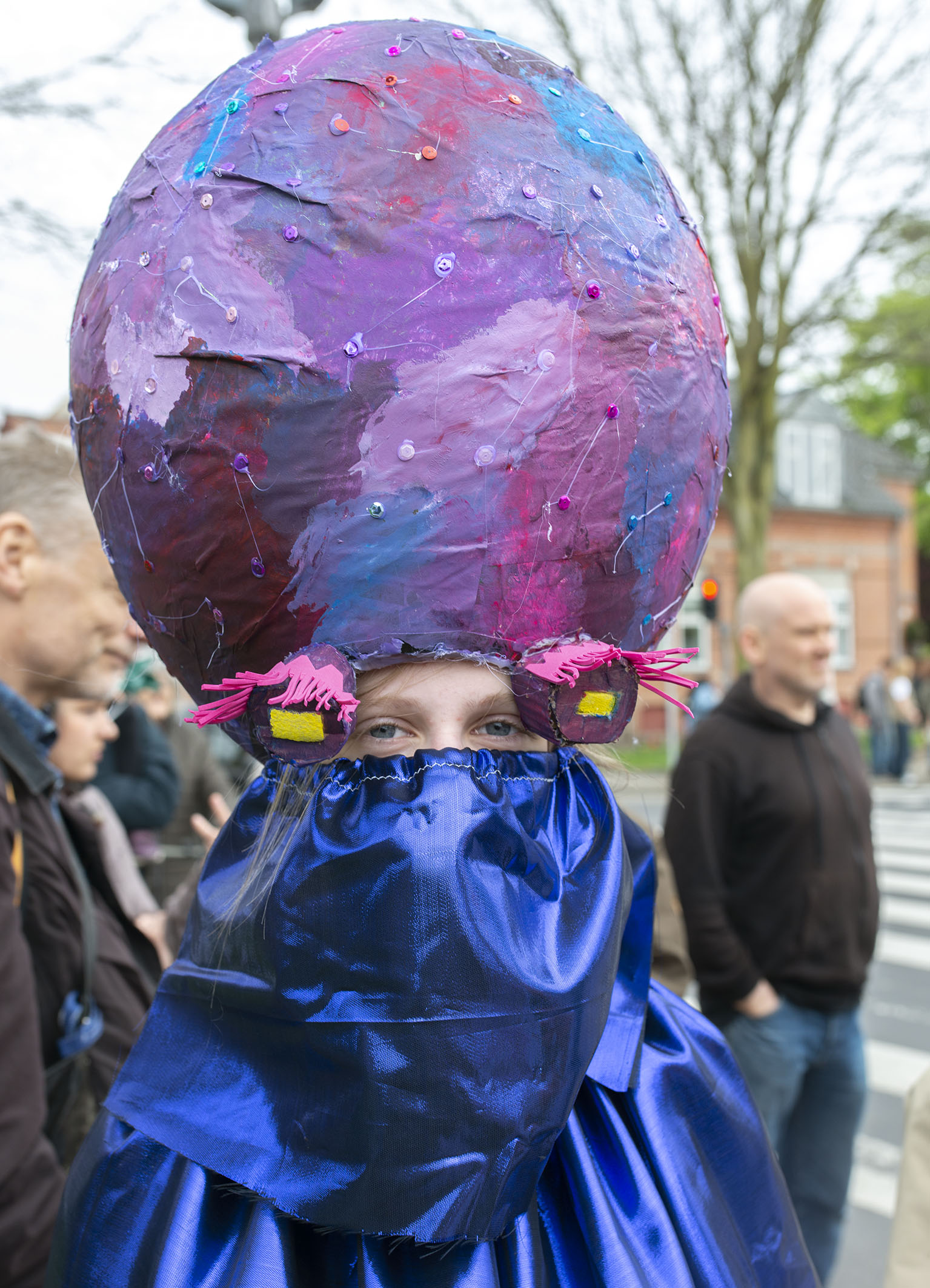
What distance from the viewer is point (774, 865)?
3391mm

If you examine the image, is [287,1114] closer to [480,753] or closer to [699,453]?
[480,753]

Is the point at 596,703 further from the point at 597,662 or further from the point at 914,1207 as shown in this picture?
the point at 914,1207

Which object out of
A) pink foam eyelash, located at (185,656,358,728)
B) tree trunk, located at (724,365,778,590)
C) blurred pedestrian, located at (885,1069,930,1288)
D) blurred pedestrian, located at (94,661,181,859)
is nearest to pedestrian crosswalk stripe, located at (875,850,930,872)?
tree trunk, located at (724,365,778,590)

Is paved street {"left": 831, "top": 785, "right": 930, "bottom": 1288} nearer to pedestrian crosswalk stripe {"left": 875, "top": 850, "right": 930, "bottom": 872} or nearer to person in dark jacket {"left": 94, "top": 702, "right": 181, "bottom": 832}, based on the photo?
pedestrian crosswalk stripe {"left": 875, "top": 850, "right": 930, "bottom": 872}

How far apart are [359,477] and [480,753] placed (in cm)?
31

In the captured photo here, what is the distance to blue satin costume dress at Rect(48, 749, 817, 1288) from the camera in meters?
0.97

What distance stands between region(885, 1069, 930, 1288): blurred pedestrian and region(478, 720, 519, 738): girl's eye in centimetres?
110

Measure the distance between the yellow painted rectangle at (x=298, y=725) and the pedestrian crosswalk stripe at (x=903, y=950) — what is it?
642 cm

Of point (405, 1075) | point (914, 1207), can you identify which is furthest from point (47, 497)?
point (914, 1207)

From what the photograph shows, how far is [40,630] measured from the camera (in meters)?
2.04

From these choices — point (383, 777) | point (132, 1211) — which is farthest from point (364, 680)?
point (132, 1211)

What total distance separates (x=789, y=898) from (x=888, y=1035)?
2760 mm

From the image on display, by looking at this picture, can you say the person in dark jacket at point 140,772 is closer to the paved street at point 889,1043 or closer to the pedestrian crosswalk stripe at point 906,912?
the paved street at point 889,1043

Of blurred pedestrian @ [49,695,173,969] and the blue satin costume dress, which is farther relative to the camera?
blurred pedestrian @ [49,695,173,969]
